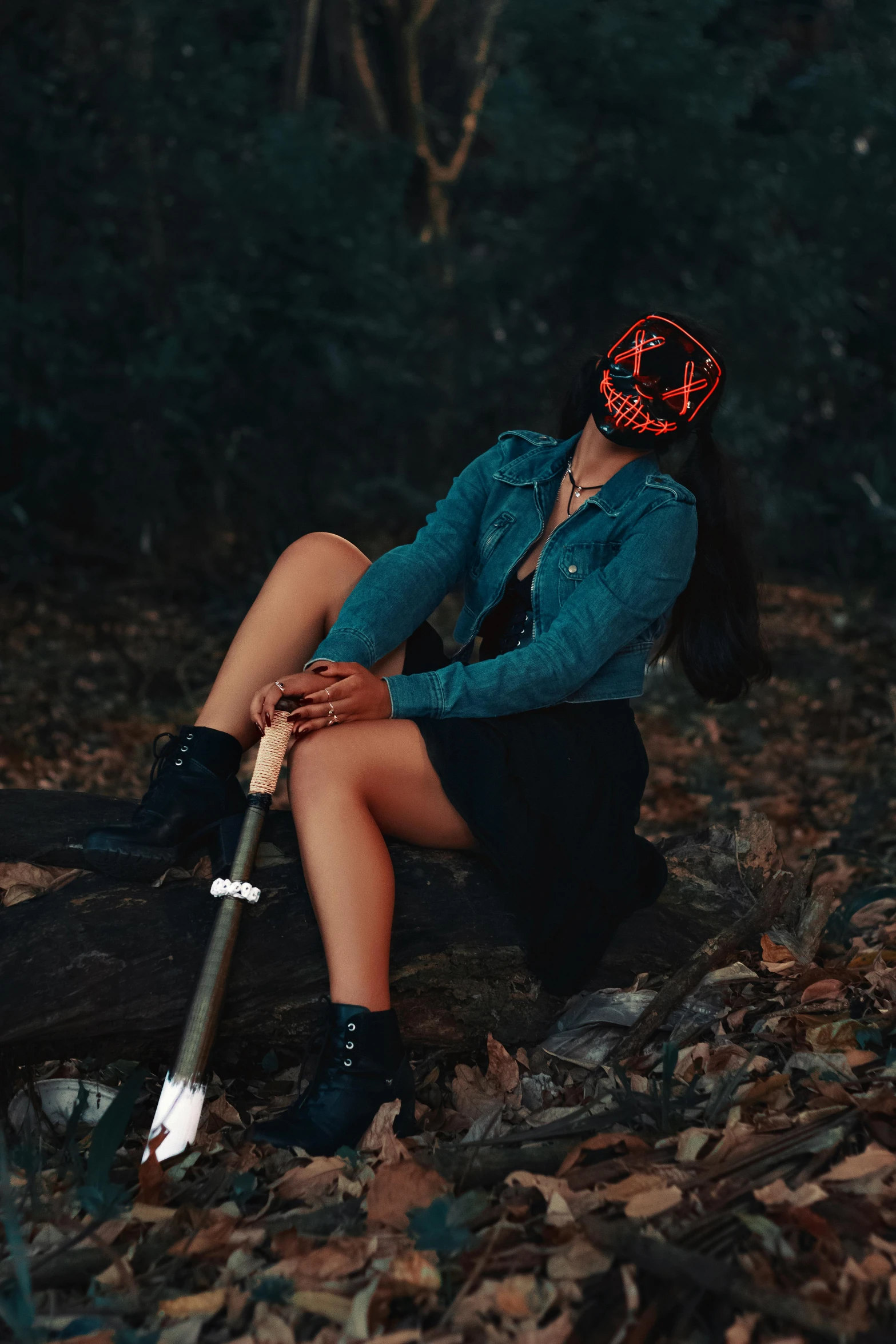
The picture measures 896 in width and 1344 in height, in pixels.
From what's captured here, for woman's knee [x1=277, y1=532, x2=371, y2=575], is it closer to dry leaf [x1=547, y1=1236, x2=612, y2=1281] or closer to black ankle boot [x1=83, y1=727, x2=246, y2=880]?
black ankle boot [x1=83, y1=727, x2=246, y2=880]

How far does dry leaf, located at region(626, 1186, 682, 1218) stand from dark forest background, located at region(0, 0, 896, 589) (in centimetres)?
651

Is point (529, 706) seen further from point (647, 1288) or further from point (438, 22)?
point (438, 22)

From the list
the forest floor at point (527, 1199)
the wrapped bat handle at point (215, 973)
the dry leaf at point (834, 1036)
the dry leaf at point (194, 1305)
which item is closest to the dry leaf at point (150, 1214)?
the forest floor at point (527, 1199)

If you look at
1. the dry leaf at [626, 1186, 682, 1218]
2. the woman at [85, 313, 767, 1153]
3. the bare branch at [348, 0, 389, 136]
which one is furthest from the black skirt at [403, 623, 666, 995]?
the bare branch at [348, 0, 389, 136]

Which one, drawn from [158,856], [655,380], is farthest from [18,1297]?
[655,380]

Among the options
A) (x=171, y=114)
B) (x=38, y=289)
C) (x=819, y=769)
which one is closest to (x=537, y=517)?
(x=819, y=769)

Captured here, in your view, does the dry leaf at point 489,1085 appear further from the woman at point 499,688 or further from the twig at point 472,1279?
the twig at point 472,1279

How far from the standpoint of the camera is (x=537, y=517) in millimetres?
3049

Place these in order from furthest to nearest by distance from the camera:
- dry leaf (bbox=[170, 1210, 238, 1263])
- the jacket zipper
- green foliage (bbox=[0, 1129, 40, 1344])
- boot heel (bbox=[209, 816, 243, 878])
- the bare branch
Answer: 1. the bare branch
2. the jacket zipper
3. boot heel (bbox=[209, 816, 243, 878])
4. dry leaf (bbox=[170, 1210, 238, 1263])
5. green foliage (bbox=[0, 1129, 40, 1344])

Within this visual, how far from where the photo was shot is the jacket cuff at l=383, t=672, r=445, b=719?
107 inches

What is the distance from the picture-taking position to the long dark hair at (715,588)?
3.00 metres

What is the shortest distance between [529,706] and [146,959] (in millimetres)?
1059

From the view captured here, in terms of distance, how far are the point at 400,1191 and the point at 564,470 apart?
1.84 m

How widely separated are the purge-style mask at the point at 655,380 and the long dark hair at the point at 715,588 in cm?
10
